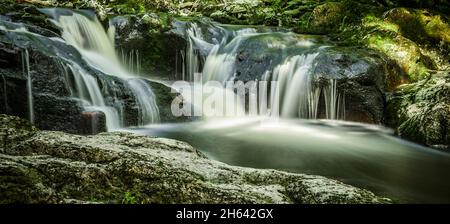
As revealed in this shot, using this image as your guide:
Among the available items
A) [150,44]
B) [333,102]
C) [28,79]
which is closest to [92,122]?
[28,79]

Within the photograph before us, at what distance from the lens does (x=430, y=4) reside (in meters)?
15.0

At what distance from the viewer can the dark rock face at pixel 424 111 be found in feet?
26.0

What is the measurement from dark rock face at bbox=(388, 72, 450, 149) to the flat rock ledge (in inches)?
231

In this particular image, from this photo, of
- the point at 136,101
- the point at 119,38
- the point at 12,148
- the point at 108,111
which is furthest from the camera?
the point at 119,38

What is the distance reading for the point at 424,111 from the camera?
27.3ft

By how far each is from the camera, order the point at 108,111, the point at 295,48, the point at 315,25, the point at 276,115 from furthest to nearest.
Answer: the point at 315,25 < the point at 295,48 < the point at 276,115 < the point at 108,111

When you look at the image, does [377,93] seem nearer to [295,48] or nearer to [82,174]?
[295,48]

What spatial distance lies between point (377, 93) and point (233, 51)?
494 centimetres

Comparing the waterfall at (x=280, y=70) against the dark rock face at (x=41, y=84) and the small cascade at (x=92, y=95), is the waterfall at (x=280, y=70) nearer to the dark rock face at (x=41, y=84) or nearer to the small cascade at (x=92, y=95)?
the small cascade at (x=92, y=95)

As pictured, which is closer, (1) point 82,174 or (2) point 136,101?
(1) point 82,174

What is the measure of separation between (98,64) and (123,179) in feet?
30.0

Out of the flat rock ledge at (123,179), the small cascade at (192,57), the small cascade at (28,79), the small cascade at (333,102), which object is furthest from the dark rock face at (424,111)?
the small cascade at (28,79)

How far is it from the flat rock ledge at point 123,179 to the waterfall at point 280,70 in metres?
7.07

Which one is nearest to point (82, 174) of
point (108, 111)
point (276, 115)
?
point (108, 111)
